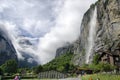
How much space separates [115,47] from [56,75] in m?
65.4

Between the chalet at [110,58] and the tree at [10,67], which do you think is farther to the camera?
the tree at [10,67]

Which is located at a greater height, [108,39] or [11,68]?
[108,39]

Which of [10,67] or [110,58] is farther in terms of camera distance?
[10,67]

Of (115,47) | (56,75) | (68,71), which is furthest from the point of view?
(115,47)

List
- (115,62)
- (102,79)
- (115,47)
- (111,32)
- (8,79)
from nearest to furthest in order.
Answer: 1. (102,79)
2. (8,79)
3. (115,62)
4. (115,47)
5. (111,32)

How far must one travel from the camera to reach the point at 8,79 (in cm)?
11131

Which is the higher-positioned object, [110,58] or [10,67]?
[110,58]

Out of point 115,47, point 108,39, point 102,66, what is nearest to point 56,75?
point 102,66

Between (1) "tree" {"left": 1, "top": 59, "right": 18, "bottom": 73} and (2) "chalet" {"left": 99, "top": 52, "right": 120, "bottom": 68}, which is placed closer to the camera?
(2) "chalet" {"left": 99, "top": 52, "right": 120, "bottom": 68}

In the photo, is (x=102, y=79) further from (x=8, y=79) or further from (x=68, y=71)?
(x=68, y=71)

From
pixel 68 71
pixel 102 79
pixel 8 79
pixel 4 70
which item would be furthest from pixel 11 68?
pixel 102 79

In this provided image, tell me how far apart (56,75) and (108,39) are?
78.9 m

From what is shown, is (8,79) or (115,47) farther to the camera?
(115,47)

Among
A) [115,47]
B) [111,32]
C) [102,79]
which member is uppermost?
[111,32]
